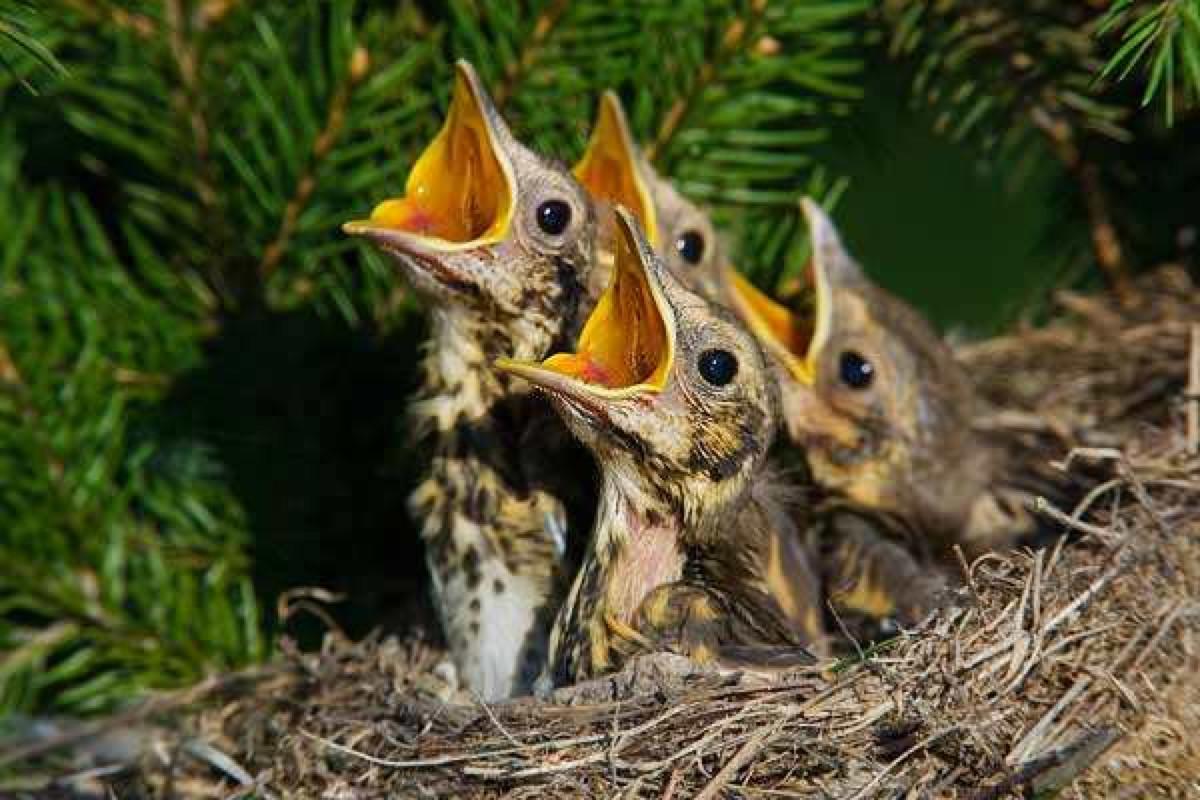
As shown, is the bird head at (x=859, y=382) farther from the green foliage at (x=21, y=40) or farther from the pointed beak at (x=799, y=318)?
the green foliage at (x=21, y=40)

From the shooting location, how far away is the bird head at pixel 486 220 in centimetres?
236

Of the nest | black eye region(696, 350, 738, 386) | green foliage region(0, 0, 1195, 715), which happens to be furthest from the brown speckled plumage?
black eye region(696, 350, 738, 386)

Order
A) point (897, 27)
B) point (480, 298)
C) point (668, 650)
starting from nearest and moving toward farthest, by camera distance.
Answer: point (668, 650) < point (480, 298) < point (897, 27)

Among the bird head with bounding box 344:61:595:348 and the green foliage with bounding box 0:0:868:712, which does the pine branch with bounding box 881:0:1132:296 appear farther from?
the bird head with bounding box 344:61:595:348

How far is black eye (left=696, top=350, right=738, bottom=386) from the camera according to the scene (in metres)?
2.28

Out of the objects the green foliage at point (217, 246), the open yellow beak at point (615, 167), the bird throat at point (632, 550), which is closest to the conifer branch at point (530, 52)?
the green foliage at point (217, 246)

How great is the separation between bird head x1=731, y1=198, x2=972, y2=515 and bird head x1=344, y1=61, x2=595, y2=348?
48cm

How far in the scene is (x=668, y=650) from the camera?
2260mm

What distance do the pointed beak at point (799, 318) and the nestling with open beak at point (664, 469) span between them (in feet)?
1.48

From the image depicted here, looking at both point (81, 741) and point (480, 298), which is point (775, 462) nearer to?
point (480, 298)

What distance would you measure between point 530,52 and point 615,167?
8.6 inches

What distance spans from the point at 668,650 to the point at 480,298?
529 mm

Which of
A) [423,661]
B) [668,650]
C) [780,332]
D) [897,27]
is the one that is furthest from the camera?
[780,332]

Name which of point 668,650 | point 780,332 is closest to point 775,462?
point 780,332
